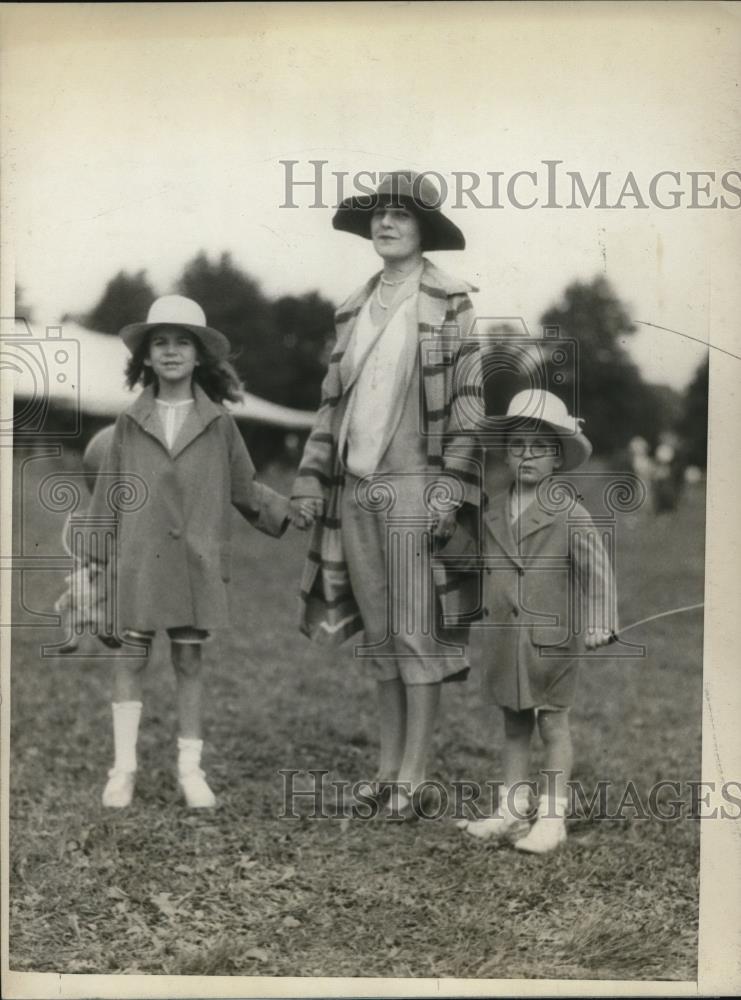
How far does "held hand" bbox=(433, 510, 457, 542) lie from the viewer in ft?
→ 15.6

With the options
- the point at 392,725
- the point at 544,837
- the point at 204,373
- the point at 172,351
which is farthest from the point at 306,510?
the point at 544,837

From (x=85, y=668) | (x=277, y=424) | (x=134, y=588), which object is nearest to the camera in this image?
(x=134, y=588)

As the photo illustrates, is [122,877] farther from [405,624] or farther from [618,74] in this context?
[618,74]

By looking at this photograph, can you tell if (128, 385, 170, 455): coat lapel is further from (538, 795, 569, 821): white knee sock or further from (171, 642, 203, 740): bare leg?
(538, 795, 569, 821): white knee sock

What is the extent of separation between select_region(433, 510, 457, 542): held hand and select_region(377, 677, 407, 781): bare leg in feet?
1.97

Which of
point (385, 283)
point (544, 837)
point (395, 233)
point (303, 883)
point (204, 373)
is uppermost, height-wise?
point (395, 233)

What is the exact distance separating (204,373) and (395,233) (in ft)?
2.92

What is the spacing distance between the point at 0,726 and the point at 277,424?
156 centimetres

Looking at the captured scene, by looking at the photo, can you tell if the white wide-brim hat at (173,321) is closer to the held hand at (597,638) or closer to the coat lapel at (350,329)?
the coat lapel at (350,329)

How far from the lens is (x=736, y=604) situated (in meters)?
4.60

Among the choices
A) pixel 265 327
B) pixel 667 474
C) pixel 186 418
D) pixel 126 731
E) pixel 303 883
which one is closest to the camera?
pixel 303 883

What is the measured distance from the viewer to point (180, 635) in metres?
4.94

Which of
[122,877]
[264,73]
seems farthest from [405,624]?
[264,73]

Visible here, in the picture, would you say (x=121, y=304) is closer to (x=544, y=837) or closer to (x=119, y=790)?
(x=119, y=790)
